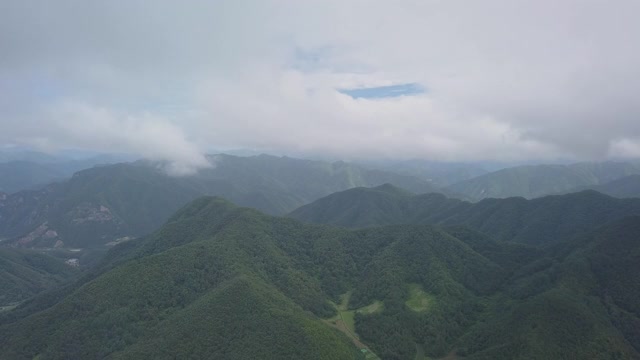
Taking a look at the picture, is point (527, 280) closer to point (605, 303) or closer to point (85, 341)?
point (605, 303)

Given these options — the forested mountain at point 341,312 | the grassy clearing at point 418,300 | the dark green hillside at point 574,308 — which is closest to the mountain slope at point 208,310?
the forested mountain at point 341,312

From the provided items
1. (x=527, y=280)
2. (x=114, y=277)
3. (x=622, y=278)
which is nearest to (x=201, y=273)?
(x=114, y=277)

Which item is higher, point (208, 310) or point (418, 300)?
point (208, 310)

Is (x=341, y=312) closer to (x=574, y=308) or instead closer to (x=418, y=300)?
(x=418, y=300)

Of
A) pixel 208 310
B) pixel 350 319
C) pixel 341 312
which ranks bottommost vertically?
pixel 350 319

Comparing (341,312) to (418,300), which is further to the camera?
(341,312)

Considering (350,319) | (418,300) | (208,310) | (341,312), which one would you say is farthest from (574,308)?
(208,310)
